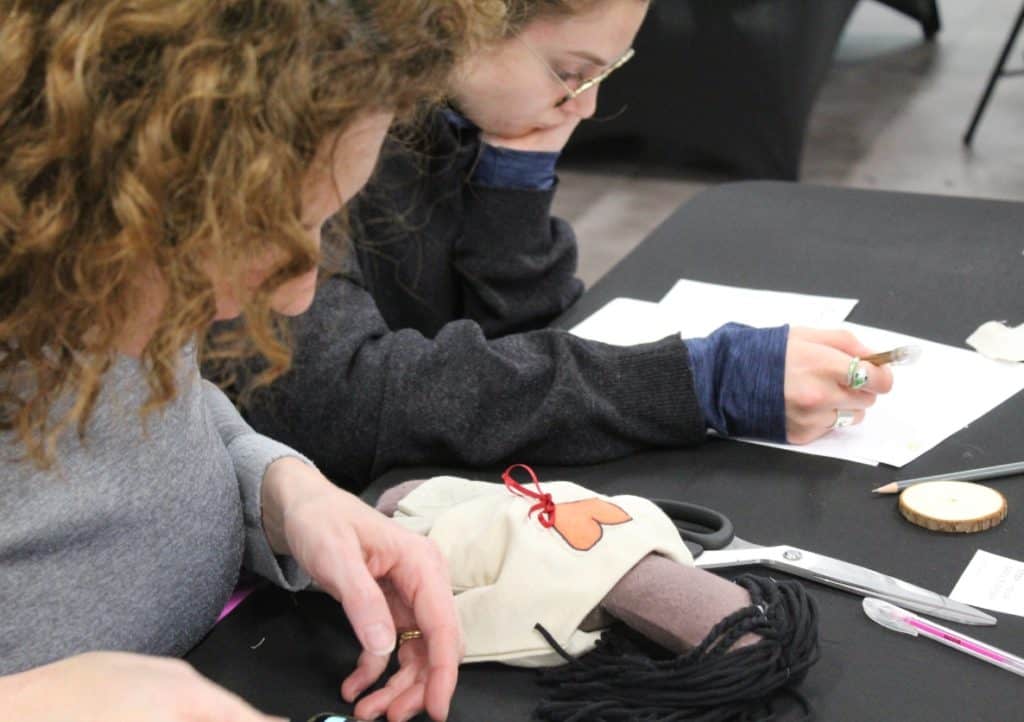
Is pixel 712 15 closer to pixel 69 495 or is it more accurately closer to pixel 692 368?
pixel 692 368

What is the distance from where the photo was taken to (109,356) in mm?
735

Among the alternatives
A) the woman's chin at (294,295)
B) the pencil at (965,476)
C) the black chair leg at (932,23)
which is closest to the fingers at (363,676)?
the woman's chin at (294,295)

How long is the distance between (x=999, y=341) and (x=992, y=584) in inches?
16.3

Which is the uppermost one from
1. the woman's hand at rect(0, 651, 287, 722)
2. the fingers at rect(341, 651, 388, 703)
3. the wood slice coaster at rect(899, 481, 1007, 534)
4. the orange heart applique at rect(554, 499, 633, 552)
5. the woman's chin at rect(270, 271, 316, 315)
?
the woman's chin at rect(270, 271, 316, 315)

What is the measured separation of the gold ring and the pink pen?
0.31 metres

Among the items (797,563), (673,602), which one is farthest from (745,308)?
(673,602)

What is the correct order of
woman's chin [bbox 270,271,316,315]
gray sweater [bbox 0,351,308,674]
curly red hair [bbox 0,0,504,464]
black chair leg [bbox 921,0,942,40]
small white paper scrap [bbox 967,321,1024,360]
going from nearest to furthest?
curly red hair [bbox 0,0,504,464], woman's chin [bbox 270,271,316,315], gray sweater [bbox 0,351,308,674], small white paper scrap [bbox 967,321,1024,360], black chair leg [bbox 921,0,942,40]

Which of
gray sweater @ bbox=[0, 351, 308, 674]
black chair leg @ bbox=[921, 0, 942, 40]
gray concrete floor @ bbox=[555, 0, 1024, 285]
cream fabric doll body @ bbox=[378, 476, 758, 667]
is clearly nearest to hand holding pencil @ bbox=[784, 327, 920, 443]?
cream fabric doll body @ bbox=[378, 476, 758, 667]

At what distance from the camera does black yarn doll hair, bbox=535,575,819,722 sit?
2.58 ft

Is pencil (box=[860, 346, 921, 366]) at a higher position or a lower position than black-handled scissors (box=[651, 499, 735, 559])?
higher

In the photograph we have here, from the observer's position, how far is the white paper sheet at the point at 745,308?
52.9 inches

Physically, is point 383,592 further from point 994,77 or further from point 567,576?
point 994,77

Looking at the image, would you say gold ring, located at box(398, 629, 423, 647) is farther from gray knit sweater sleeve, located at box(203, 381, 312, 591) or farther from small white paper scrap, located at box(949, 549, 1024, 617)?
small white paper scrap, located at box(949, 549, 1024, 617)

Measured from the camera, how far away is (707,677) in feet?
2.58
